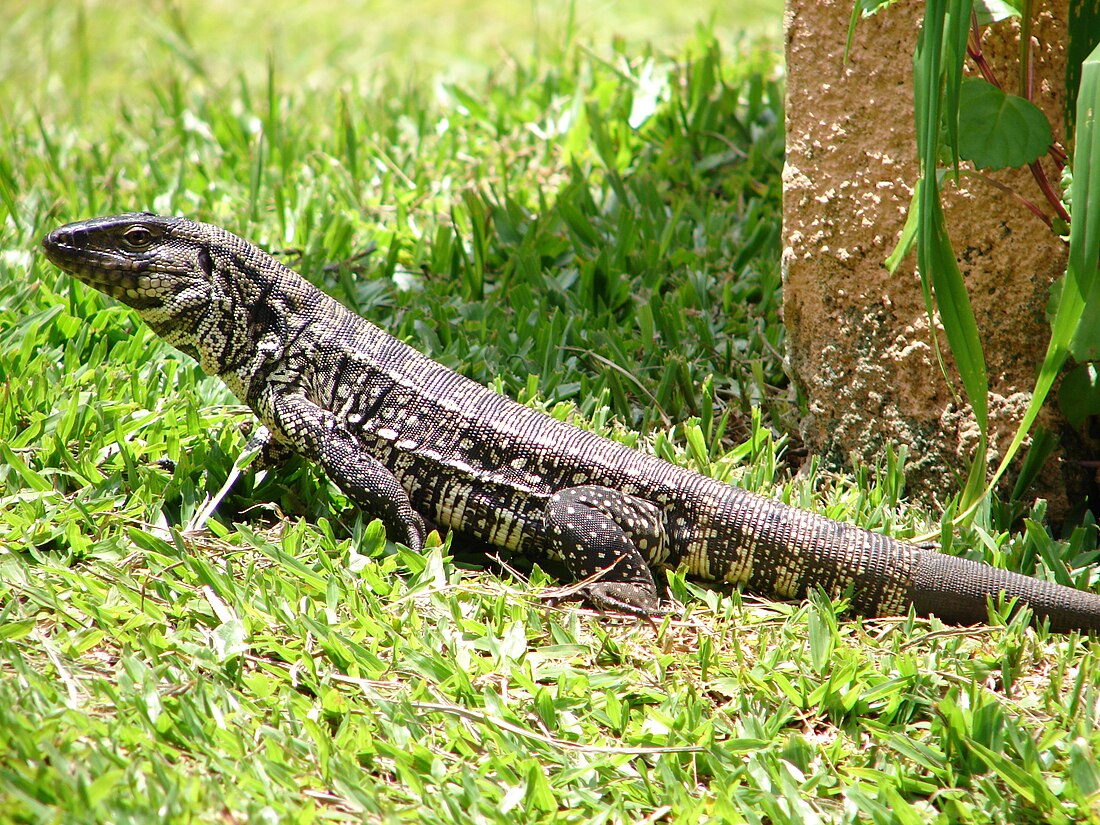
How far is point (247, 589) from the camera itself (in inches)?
132

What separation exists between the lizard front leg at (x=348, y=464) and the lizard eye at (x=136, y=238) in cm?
74

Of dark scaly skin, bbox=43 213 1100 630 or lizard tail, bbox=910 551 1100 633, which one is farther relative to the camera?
dark scaly skin, bbox=43 213 1100 630

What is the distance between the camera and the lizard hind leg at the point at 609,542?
11.7 ft

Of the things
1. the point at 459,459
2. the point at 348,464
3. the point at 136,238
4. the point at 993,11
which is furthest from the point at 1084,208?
the point at 136,238

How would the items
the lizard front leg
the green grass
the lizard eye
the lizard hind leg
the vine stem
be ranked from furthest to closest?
the lizard eye
the lizard front leg
the lizard hind leg
the vine stem
the green grass

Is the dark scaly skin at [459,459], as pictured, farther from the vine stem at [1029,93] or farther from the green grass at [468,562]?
the vine stem at [1029,93]

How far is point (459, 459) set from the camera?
388 cm

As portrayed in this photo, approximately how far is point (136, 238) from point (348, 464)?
1150 mm

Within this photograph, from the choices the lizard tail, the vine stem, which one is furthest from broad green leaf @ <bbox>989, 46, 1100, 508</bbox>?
the lizard tail

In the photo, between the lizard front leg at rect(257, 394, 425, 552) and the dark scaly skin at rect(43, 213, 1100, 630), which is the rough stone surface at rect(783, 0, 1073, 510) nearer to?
the dark scaly skin at rect(43, 213, 1100, 630)

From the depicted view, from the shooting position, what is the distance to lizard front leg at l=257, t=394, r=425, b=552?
3.76 m

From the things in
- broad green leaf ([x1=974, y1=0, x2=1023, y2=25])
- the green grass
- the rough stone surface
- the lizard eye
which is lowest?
the green grass

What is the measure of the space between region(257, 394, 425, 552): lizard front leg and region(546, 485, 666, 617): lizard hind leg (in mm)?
520

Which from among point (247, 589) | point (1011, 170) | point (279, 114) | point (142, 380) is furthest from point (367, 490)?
point (279, 114)
